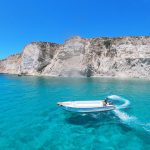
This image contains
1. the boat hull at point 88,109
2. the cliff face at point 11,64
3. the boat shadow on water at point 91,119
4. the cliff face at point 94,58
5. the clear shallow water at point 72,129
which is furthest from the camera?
the cliff face at point 11,64

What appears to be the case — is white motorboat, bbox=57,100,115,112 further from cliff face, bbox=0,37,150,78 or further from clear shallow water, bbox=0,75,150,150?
cliff face, bbox=0,37,150,78

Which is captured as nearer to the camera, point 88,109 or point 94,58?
point 88,109

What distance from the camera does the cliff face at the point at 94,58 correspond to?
295ft

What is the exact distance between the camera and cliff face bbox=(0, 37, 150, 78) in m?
89.9

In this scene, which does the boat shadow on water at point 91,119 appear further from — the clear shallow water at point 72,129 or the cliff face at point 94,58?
the cliff face at point 94,58

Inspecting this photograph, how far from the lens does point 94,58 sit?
9988 cm

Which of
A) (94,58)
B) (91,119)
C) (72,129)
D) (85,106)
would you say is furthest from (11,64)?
(72,129)

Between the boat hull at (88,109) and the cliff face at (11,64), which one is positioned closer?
the boat hull at (88,109)

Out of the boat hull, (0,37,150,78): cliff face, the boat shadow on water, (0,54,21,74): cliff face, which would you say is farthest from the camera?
(0,54,21,74): cliff face

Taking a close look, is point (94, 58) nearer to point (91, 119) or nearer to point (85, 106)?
point (85, 106)

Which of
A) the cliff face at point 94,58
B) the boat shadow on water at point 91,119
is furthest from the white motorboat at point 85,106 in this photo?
the cliff face at point 94,58

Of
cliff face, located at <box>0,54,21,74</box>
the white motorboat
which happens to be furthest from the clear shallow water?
cliff face, located at <box>0,54,21,74</box>

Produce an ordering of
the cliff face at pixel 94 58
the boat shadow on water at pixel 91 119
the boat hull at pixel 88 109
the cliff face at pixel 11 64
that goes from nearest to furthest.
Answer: the boat shadow on water at pixel 91 119 < the boat hull at pixel 88 109 < the cliff face at pixel 94 58 < the cliff face at pixel 11 64

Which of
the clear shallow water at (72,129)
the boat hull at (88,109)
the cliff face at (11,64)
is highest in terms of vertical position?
the cliff face at (11,64)
